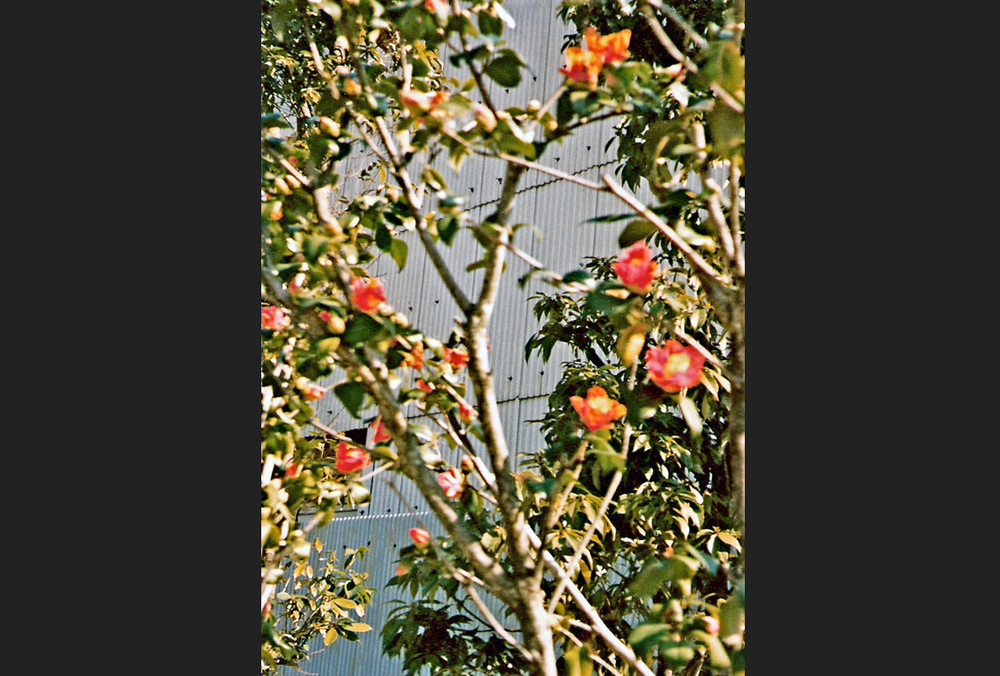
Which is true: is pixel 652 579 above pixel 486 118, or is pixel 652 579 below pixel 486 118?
below

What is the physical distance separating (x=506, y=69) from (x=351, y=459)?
2.06ft

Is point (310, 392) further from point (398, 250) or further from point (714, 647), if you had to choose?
point (714, 647)

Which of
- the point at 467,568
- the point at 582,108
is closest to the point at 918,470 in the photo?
the point at 582,108

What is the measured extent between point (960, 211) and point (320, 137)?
93 cm

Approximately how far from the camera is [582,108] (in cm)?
118

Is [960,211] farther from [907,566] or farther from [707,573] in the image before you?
[707,573]

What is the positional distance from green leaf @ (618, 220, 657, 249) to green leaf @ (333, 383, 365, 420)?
42 centimetres

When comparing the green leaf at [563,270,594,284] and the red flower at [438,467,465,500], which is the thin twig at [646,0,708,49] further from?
the red flower at [438,467,465,500]

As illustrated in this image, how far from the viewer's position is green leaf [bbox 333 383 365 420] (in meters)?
1.29

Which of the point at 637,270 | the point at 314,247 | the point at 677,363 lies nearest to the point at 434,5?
the point at 314,247

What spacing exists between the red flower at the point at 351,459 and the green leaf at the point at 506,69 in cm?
59

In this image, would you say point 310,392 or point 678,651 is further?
point 310,392

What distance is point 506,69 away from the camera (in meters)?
1.30

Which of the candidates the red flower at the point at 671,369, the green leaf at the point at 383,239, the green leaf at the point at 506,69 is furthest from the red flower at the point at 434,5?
the red flower at the point at 671,369
